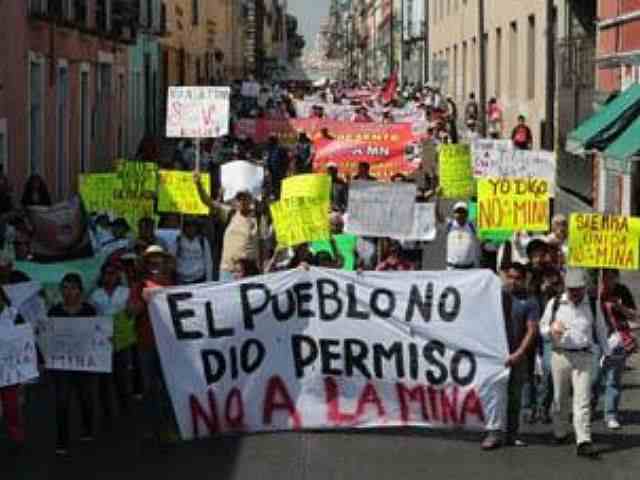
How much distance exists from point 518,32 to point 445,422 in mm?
31164

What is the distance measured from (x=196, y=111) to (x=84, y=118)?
12.4 m

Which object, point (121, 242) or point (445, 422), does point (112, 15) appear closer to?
point (121, 242)

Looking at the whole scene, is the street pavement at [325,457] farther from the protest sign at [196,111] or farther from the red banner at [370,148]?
the red banner at [370,148]

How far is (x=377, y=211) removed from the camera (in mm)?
15820

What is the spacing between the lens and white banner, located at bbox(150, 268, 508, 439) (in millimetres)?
12070

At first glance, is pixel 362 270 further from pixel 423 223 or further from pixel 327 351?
pixel 423 223

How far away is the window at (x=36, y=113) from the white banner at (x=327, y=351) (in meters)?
15.8

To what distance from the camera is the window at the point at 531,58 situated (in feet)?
132

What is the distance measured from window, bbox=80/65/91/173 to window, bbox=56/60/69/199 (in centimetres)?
185

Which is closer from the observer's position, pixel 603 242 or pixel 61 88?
pixel 603 242

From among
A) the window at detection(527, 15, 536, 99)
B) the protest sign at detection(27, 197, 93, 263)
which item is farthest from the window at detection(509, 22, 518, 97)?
the protest sign at detection(27, 197, 93, 263)

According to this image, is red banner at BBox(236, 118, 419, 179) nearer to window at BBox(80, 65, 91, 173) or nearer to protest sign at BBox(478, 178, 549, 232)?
window at BBox(80, 65, 91, 173)

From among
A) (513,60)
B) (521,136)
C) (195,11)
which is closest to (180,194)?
(521,136)

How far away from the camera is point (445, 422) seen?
12.1 m
